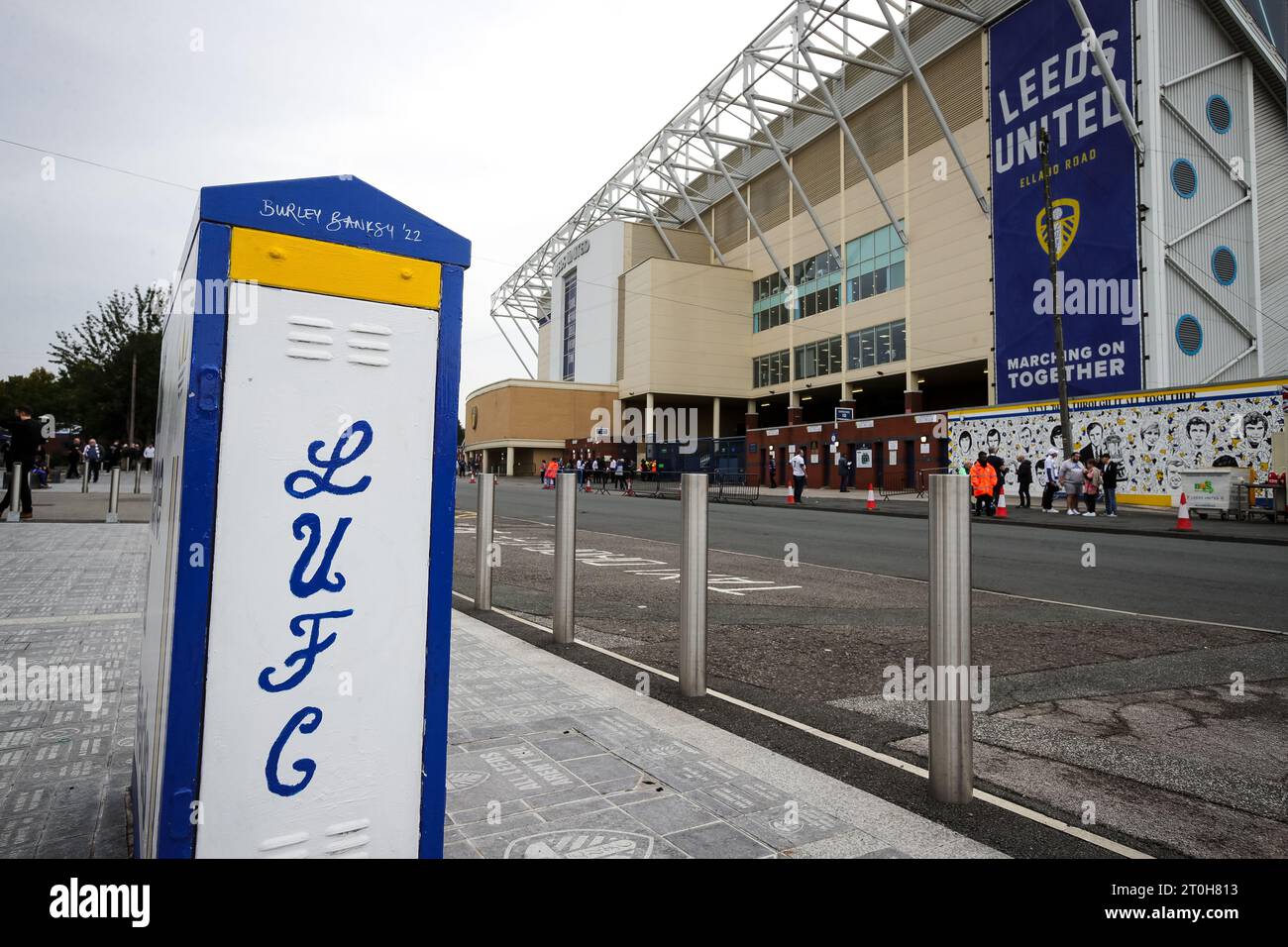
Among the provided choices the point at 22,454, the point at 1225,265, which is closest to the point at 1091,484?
the point at 1225,265

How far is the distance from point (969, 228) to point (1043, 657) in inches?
1285

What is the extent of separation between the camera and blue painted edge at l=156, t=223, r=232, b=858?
4.86 ft

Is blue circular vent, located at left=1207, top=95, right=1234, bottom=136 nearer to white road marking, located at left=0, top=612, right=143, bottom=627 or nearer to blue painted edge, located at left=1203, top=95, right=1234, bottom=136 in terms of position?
blue painted edge, located at left=1203, top=95, right=1234, bottom=136

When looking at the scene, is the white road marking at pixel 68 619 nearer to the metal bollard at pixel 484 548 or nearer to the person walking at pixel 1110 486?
the metal bollard at pixel 484 548

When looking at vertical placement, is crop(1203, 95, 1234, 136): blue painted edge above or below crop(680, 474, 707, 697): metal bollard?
above

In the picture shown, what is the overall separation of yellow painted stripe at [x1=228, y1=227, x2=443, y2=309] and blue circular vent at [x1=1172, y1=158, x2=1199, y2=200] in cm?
3107

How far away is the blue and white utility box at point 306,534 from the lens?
1.51 m

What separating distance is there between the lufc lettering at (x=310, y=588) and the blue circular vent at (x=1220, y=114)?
3443 centimetres

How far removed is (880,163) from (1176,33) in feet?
46.7

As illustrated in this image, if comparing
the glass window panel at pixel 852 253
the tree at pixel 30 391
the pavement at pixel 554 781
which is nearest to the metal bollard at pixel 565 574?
the pavement at pixel 554 781

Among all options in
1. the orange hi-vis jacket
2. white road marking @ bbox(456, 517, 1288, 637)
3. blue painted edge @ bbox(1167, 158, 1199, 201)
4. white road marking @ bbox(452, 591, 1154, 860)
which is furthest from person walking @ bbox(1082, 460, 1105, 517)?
white road marking @ bbox(452, 591, 1154, 860)
